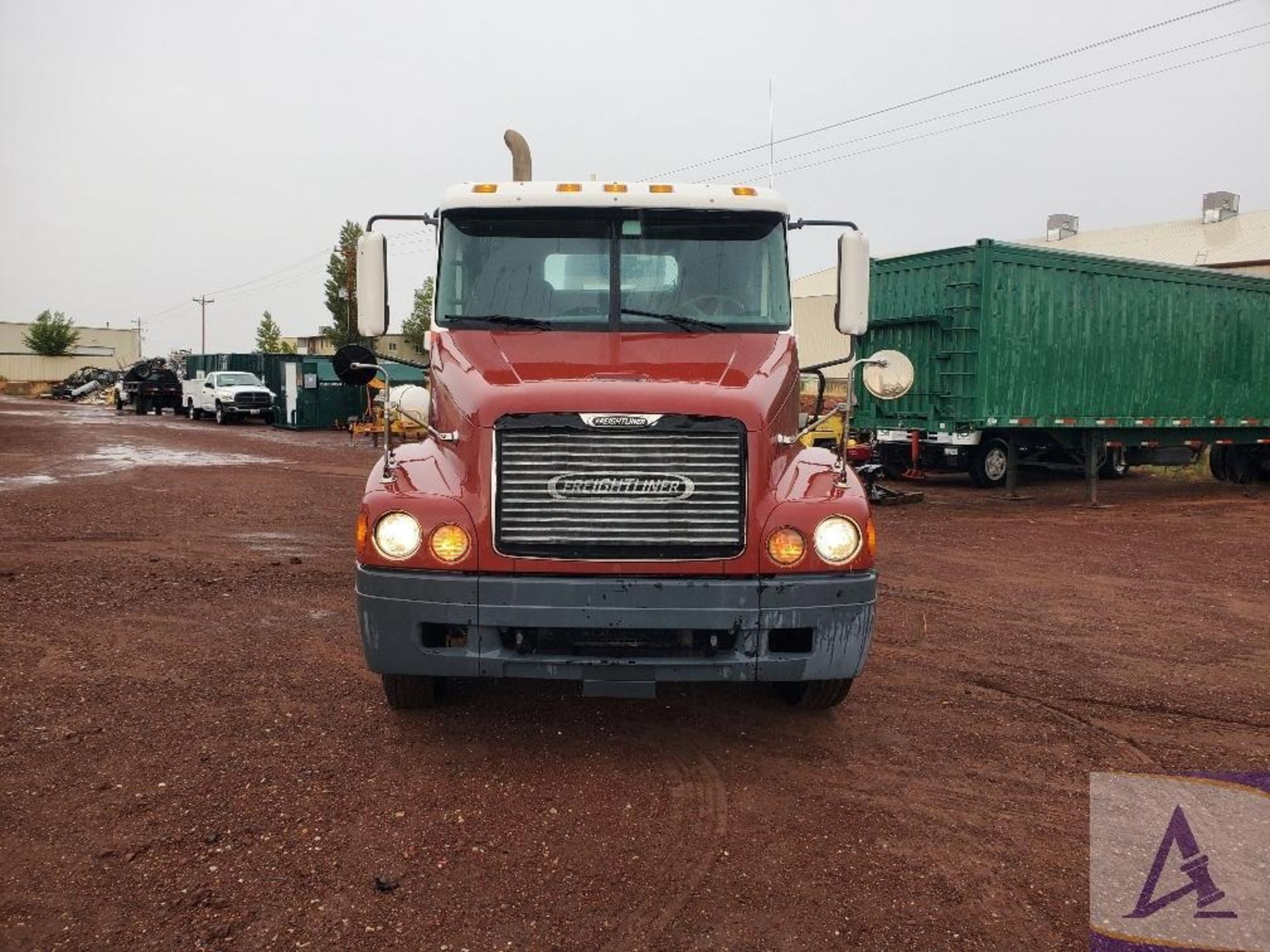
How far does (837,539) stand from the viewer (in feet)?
13.5

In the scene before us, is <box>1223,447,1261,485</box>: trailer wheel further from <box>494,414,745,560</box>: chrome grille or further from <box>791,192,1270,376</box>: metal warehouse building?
<box>791,192,1270,376</box>: metal warehouse building

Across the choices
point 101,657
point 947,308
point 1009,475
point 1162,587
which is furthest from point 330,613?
point 1009,475

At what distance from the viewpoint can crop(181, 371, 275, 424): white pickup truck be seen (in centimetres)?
3381

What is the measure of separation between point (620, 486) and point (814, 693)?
161cm

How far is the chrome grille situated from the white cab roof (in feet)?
5.37

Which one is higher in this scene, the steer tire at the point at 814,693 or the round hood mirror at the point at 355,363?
the round hood mirror at the point at 355,363

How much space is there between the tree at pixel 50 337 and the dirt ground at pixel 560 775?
87.7 meters

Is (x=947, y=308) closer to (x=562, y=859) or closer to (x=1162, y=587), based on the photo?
(x=1162, y=587)

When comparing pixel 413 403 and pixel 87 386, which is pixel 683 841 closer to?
pixel 413 403

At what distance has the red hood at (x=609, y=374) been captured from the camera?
412 centimetres

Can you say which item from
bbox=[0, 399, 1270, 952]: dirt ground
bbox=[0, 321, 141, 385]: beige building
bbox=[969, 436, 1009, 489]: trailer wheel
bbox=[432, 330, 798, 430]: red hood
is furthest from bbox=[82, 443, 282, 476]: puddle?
bbox=[0, 321, 141, 385]: beige building

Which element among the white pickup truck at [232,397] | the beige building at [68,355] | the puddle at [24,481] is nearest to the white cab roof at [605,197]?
the puddle at [24,481]

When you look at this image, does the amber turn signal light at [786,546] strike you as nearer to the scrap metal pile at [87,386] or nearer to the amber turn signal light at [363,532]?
the amber turn signal light at [363,532]

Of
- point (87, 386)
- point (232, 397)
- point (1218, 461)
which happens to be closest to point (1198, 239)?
point (1218, 461)
